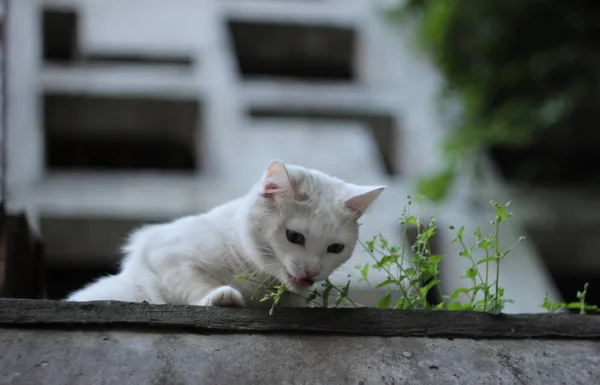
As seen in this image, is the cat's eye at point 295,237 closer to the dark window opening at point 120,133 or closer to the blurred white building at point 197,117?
the blurred white building at point 197,117

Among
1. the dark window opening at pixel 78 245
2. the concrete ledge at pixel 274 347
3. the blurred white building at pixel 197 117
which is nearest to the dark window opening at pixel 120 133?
the blurred white building at pixel 197 117

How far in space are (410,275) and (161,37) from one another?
5493mm

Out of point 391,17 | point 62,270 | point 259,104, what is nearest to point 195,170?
point 259,104

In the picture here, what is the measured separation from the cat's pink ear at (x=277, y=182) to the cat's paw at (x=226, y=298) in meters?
0.29

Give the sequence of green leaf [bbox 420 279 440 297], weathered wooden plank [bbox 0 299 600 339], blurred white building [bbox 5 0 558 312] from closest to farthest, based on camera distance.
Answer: weathered wooden plank [bbox 0 299 600 339] → green leaf [bbox 420 279 440 297] → blurred white building [bbox 5 0 558 312]

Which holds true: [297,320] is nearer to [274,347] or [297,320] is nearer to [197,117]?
[274,347]

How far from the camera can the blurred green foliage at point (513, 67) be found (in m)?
5.75

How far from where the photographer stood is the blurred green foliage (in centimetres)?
575

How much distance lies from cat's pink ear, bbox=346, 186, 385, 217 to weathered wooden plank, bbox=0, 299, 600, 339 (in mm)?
288

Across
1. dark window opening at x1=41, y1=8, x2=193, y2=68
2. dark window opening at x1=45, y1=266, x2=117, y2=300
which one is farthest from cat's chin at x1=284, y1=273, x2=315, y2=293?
dark window opening at x1=41, y1=8, x2=193, y2=68

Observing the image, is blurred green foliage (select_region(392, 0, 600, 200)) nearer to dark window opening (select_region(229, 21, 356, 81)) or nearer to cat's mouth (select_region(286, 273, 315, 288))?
dark window opening (select_region(229, 21, 356, 81))

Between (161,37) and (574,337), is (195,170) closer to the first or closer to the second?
(161,37)

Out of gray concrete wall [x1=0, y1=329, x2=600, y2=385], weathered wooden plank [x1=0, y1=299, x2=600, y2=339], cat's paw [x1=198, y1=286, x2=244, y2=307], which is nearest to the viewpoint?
gray concrete wall [x1=0, y1=329, x2=600, y2=385]

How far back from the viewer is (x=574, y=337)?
6.03 ft
